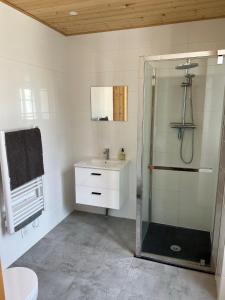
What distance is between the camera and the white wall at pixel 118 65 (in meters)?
2.67

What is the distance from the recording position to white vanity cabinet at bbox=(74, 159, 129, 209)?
111 inches

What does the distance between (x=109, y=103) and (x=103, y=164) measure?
827mm

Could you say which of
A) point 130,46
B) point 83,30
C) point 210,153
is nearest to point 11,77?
point 83,30

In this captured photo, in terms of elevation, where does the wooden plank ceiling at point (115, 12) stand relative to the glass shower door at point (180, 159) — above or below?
above

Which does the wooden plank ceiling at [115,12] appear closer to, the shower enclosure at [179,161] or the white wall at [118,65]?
the white wall at [118,65]

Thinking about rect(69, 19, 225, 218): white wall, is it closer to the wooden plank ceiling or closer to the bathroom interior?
the bathroom interior

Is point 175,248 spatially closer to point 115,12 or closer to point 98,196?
point 98,196

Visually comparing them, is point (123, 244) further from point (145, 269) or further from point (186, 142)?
point (186, 142)

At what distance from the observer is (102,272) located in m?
2.23

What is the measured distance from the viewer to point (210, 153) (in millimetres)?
2619

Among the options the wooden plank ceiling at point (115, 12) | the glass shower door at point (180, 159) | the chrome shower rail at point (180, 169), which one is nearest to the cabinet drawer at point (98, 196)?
the glass shower door at point (180, 159)

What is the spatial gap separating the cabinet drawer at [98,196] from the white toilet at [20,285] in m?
1.32

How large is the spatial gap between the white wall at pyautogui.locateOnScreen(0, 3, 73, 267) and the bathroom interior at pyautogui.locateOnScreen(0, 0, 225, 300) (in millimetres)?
13

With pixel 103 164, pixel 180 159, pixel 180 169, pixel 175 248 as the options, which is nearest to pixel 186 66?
pixel 180 159
